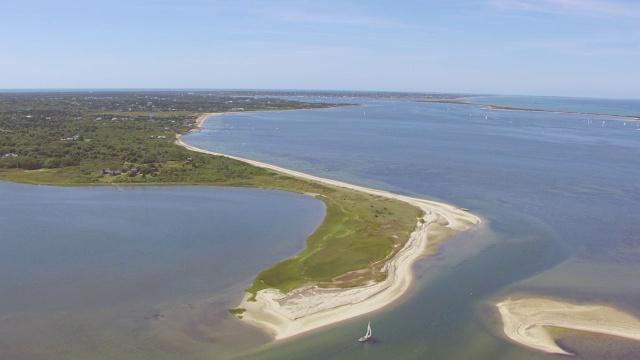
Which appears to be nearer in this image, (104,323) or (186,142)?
(104,323)

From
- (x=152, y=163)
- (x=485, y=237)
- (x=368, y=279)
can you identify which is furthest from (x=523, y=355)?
(x=152, y=163)

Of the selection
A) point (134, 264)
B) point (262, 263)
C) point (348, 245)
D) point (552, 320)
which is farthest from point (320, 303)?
point (134, 264)

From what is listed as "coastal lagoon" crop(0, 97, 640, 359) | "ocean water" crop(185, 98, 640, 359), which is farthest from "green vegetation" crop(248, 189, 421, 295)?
"ocean water" crop(185, 98, 640, 359)

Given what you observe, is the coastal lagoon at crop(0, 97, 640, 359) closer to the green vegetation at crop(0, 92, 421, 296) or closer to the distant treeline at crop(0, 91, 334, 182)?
the green vegetation at crop(0, 92, 421, 296)

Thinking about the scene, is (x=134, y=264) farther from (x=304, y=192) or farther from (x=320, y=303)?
(x=304, y=192)

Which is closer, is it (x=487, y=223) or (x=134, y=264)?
(x=134, y=264)

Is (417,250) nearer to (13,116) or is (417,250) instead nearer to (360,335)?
(360,335)
